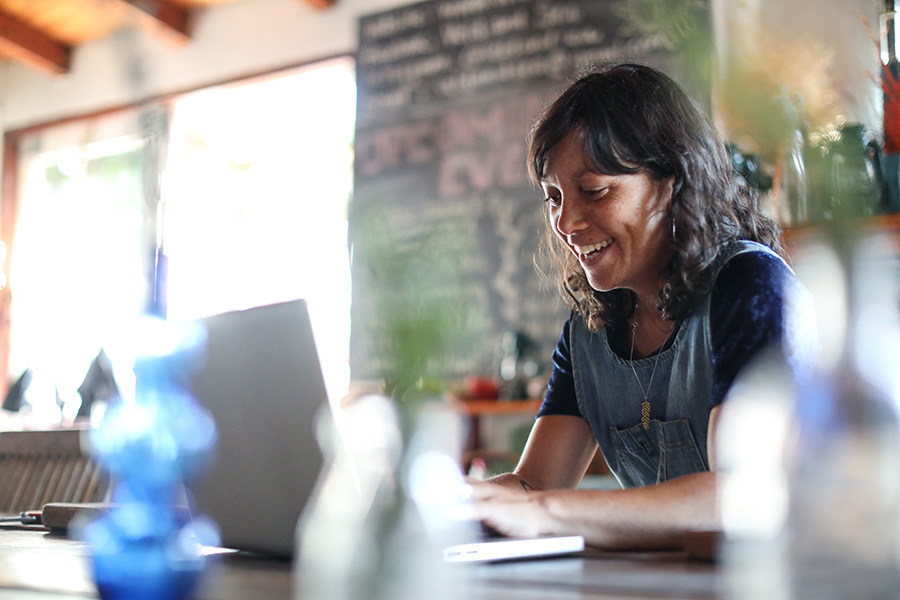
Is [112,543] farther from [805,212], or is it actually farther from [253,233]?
[253,233]

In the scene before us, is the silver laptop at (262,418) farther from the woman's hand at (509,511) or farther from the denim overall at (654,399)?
the denim overall at (654,399)

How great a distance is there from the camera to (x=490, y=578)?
0.75 m

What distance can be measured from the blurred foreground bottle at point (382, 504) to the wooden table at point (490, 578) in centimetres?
19

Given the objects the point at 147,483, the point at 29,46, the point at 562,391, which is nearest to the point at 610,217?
the point at 562,391

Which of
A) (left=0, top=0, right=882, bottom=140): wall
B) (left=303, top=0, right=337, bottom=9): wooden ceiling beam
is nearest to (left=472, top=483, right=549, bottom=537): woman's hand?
(left=0, top=0, right=882, bottom=140): wall

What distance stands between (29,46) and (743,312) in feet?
16.9

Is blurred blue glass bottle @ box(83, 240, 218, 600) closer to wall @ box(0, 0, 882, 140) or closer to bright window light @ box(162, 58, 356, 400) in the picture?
wall @ box(0, 0, 882, 140)

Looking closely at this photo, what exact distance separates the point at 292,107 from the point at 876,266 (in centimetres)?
459

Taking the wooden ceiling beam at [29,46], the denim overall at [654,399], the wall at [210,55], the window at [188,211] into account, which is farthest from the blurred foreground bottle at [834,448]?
the wooden ceiling beam at [29,46]

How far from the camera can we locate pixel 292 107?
15.4ft

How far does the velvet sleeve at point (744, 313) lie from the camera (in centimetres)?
119

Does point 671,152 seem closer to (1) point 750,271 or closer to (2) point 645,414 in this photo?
(1) point 750,271

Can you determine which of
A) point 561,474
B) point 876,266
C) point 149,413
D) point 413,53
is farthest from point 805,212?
point 413,53

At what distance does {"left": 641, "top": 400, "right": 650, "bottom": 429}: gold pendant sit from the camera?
1.43m
